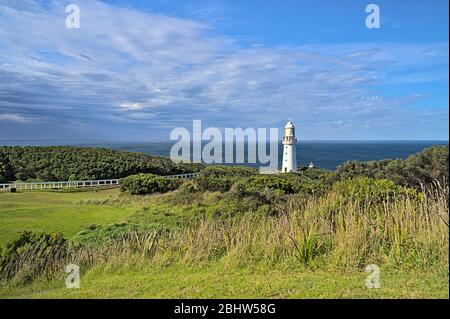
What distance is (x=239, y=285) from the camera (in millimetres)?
4785

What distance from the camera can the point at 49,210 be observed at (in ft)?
51.3

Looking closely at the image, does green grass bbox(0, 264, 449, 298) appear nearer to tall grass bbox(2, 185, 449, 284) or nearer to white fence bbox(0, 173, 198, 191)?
tall grass bbox(2, 185, 449, 284)

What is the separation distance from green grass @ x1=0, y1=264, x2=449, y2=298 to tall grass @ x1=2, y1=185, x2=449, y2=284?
31cm

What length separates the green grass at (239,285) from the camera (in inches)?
172

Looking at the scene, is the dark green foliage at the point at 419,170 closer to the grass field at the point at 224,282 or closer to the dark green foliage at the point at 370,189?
the dark green foliage at the point at 370,189

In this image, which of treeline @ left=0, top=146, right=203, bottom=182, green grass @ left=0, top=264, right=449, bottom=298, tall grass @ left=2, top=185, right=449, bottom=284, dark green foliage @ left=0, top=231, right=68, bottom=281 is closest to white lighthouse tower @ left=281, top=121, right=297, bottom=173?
treeline @ left=0, top=146, right=203, bottom=182

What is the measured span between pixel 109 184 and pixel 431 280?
23604 millimetres

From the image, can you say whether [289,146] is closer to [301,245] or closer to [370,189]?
[370,189]

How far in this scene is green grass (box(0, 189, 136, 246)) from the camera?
1204 centimetres

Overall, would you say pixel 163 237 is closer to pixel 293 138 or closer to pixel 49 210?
pixel 49 210

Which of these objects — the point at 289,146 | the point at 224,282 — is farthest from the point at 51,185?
the point at 289,146

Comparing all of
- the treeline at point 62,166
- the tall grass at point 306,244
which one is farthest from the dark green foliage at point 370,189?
the treeline at point 62,166

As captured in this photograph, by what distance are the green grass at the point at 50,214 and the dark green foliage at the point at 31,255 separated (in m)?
3.15
